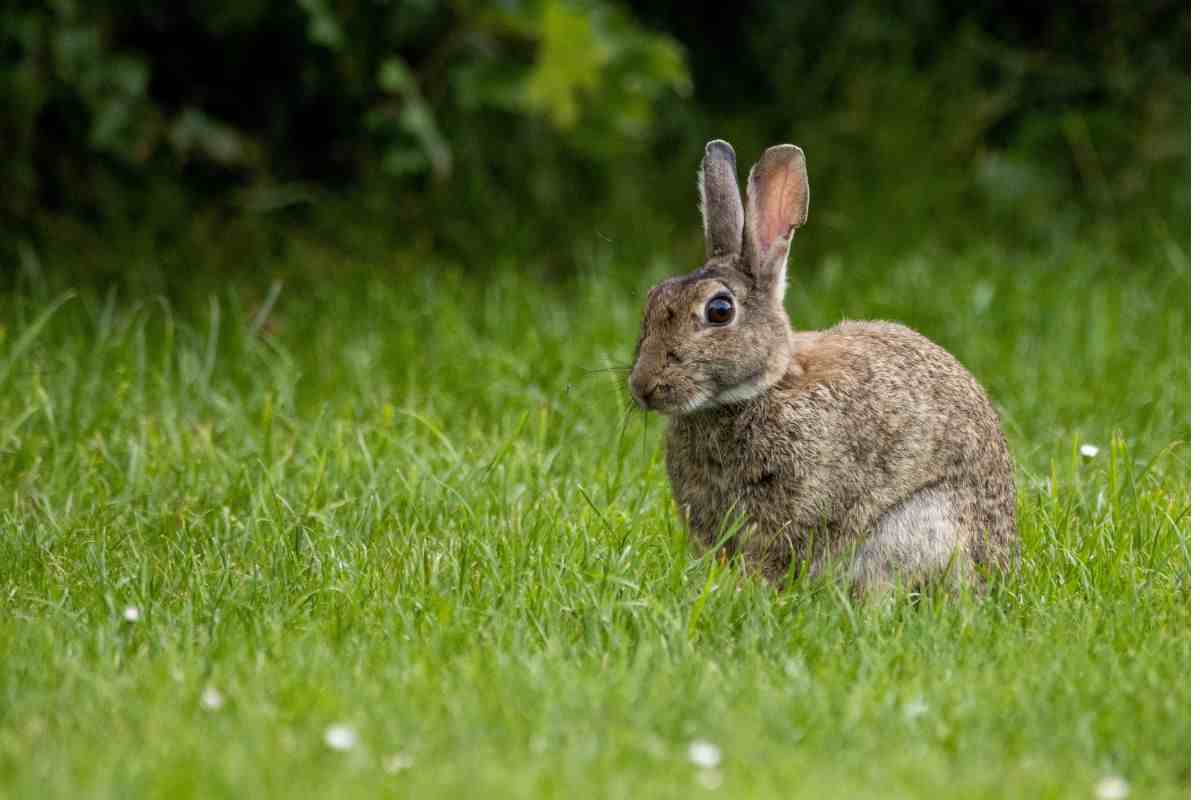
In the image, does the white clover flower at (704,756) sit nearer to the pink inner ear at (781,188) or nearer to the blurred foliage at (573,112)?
the pink inner ear at (781,188)

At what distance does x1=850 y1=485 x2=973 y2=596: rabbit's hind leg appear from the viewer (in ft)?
14.2

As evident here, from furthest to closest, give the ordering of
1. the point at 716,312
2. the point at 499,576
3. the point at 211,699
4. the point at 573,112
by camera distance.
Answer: the point at 573,112 < the point at 716,312 < the point at 499,576 < the point at 211,699

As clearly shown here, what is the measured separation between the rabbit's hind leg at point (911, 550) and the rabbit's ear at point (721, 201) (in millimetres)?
755

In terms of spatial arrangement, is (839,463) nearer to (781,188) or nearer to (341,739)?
(781,188)

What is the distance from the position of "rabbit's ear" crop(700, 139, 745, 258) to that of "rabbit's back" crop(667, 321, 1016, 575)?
0.33 metres

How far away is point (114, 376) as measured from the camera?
5941mm

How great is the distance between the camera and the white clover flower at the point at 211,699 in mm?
3344

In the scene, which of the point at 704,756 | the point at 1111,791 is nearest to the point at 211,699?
the point at 704,756

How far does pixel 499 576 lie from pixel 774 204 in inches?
43.6

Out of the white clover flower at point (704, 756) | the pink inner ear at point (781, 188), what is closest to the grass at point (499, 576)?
the white clover flower at point (704, 756)

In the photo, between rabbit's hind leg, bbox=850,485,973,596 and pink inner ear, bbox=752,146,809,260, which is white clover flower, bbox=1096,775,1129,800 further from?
pink inner ear, bbox=752,146,809,260

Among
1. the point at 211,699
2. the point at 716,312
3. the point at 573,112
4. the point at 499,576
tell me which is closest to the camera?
the point at 211,699

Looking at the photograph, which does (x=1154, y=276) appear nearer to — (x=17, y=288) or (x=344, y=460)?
(x=344, y=460)

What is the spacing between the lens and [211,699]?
3.35 metres
